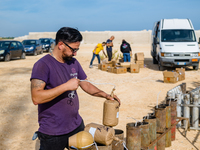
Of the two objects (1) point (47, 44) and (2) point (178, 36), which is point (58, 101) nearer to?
(2) point (178, 36)

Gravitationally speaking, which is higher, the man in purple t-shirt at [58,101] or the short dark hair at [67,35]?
the short dark hair at [67,35]

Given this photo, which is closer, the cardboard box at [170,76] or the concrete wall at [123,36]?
the cardboard box at [170,76]

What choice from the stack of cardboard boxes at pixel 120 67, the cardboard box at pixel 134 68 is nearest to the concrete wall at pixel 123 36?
the stack of cardboard boxes at pixel 120 67

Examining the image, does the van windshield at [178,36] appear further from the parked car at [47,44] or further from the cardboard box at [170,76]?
the parked car at [47,44]

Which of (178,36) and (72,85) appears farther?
(178,36)

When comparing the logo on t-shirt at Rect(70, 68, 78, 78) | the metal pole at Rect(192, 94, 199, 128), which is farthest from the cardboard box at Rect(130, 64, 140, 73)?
the logo on t-shirt at Rect(70, 68, 78, 78)

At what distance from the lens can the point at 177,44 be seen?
44.7 feet

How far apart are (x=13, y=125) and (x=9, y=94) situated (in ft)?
11.5

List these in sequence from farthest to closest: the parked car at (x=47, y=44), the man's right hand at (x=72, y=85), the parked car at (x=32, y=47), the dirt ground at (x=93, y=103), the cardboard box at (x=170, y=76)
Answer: the parked car at (x=47, y=44)
the parked car at (x=32, y=47)
the cardboard box at (x=170, y=76)
the dirt ground at (x=93, y=103)
the man's right hand at (x=72, y=85)

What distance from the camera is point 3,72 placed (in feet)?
46.9

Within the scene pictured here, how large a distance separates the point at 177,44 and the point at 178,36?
686 mm

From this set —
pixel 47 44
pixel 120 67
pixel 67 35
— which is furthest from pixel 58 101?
pixel 47 44

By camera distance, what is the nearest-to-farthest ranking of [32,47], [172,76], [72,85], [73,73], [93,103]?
[72,85]
[73,73]
[93,103]
[172,76]
[32,47]

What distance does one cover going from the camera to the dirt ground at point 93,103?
5.53 m
